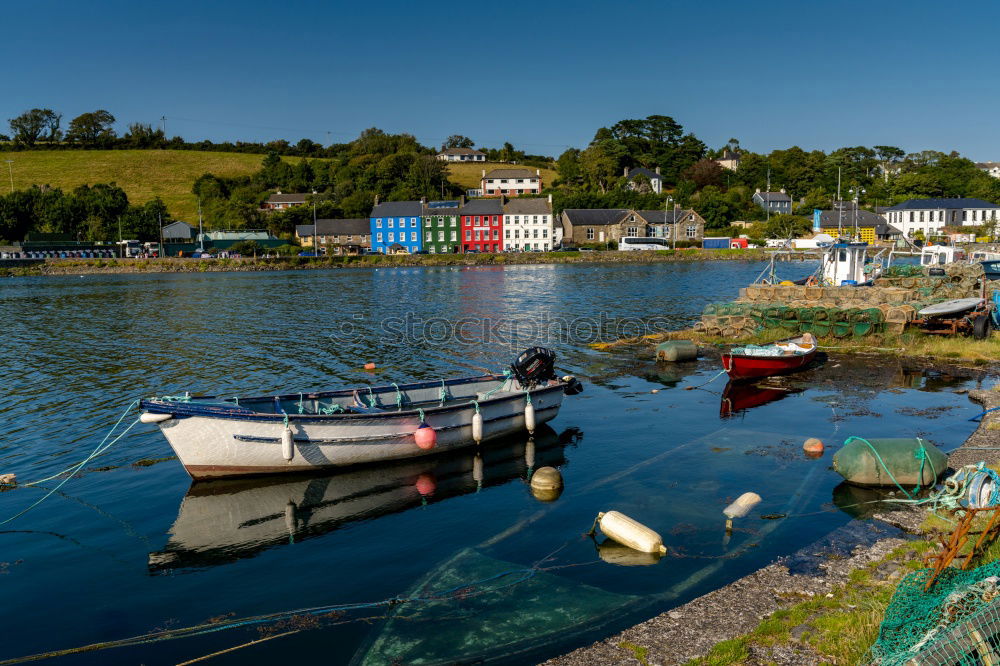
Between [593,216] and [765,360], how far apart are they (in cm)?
10566

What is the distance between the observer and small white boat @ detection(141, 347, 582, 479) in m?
16.1

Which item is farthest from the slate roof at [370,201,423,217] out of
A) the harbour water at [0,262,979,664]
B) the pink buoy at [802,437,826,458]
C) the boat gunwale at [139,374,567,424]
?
the pink buoy at [802,437,826,458]

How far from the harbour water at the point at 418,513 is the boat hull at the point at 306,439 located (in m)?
0.52

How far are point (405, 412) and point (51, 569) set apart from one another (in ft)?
27.1

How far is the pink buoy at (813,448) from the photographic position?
17797 millimetres

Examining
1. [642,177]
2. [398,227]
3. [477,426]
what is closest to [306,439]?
[477,426]

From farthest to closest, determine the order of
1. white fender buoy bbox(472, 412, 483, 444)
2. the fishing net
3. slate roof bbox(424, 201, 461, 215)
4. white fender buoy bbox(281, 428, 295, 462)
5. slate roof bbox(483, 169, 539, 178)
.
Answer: slate roof bbox(483, 169, 539, 178)
slate roof bbox(424, 201, 461, 215)
white fender buoy bbox(472, 412, 483, 444)
white fender buoy bbox(281, 428, 295, 462)
the fishing net

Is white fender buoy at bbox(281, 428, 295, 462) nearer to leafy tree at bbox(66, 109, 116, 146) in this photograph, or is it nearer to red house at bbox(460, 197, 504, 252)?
red house at bbox(460, 197, 504, 252)

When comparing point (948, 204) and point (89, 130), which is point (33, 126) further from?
point (948, 204)

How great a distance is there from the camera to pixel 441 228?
407 ft

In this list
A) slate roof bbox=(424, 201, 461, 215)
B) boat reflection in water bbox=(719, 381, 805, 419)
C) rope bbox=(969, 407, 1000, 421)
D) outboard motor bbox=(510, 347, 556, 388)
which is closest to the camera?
rope bbox=(969, 407, 1000, 421)

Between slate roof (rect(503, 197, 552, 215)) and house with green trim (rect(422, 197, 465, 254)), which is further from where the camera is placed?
house with green trim (rect(422, 197, 465, 254))

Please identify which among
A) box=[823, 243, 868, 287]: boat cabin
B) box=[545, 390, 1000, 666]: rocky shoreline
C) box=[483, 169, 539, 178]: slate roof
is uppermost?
box=[483, 169, 539, 178]: slate roof

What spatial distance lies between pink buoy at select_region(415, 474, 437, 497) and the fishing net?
10.7 m
